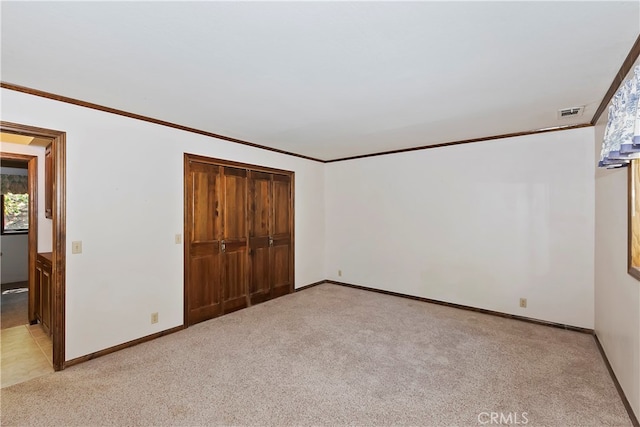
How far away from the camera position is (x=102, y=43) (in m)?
1.72

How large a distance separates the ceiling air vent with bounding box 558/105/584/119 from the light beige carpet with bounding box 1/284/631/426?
228 cm

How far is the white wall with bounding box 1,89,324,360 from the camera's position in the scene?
260 cm

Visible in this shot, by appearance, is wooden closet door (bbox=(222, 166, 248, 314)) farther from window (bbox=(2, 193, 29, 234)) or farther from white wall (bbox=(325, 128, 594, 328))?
window (bbox=(2, 193, 29, 234))

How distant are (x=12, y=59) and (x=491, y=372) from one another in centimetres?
414

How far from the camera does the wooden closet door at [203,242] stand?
3.51m

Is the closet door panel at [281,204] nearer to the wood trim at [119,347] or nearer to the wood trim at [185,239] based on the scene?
the wood trim at [185,239]

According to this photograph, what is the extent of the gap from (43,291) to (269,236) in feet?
8.74

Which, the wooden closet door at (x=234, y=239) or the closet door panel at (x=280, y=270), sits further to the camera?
the closet door panel at (x=280, y=270)

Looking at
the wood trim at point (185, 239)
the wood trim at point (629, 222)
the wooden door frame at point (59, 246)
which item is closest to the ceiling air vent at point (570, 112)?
the wood trim at point (629, 222)

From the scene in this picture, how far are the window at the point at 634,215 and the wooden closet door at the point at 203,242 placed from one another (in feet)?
12.8

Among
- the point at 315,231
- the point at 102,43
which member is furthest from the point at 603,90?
the point at 315,231

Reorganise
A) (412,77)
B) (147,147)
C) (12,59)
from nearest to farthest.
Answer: (12,59) < (412,77) < (147,147)

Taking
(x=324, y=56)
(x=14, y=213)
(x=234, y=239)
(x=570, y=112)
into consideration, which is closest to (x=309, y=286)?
(x=234, y=239)

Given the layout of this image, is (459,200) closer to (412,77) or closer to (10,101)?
(412,77)
